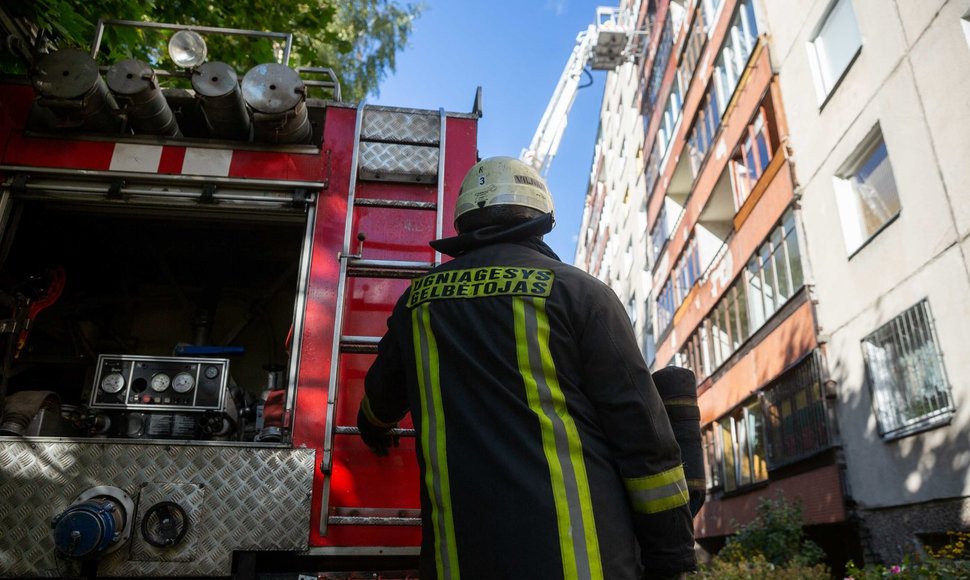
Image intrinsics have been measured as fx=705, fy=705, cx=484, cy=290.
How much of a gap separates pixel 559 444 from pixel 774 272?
541 inches

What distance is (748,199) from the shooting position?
15875 mm

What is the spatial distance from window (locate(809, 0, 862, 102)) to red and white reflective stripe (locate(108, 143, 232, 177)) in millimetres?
10300

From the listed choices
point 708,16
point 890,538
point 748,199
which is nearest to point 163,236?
point 890,538

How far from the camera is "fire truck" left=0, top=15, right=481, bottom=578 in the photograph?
3.12 metres

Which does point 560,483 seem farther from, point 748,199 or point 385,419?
point 748,199

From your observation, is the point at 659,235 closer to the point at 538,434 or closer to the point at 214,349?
the point at 214,349

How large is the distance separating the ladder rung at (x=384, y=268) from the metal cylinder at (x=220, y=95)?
3.80 feet

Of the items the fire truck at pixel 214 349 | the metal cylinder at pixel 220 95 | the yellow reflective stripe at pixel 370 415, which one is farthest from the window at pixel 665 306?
the yellow reflective stripe at pixel 370 415

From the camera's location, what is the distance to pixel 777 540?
1143 cm

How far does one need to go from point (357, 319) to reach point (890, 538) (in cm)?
951

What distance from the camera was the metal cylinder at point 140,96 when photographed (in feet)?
12.9

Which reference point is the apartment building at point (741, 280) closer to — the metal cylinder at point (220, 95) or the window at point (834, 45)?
the window at point (834, 45)

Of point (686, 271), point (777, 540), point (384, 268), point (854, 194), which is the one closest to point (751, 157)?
point (854, 194)

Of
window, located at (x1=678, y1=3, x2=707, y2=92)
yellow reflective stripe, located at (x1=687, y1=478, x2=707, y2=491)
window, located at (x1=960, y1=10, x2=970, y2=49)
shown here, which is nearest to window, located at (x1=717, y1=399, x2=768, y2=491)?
window, located at (x1=960, y1=10, x2=970, y2=49)
